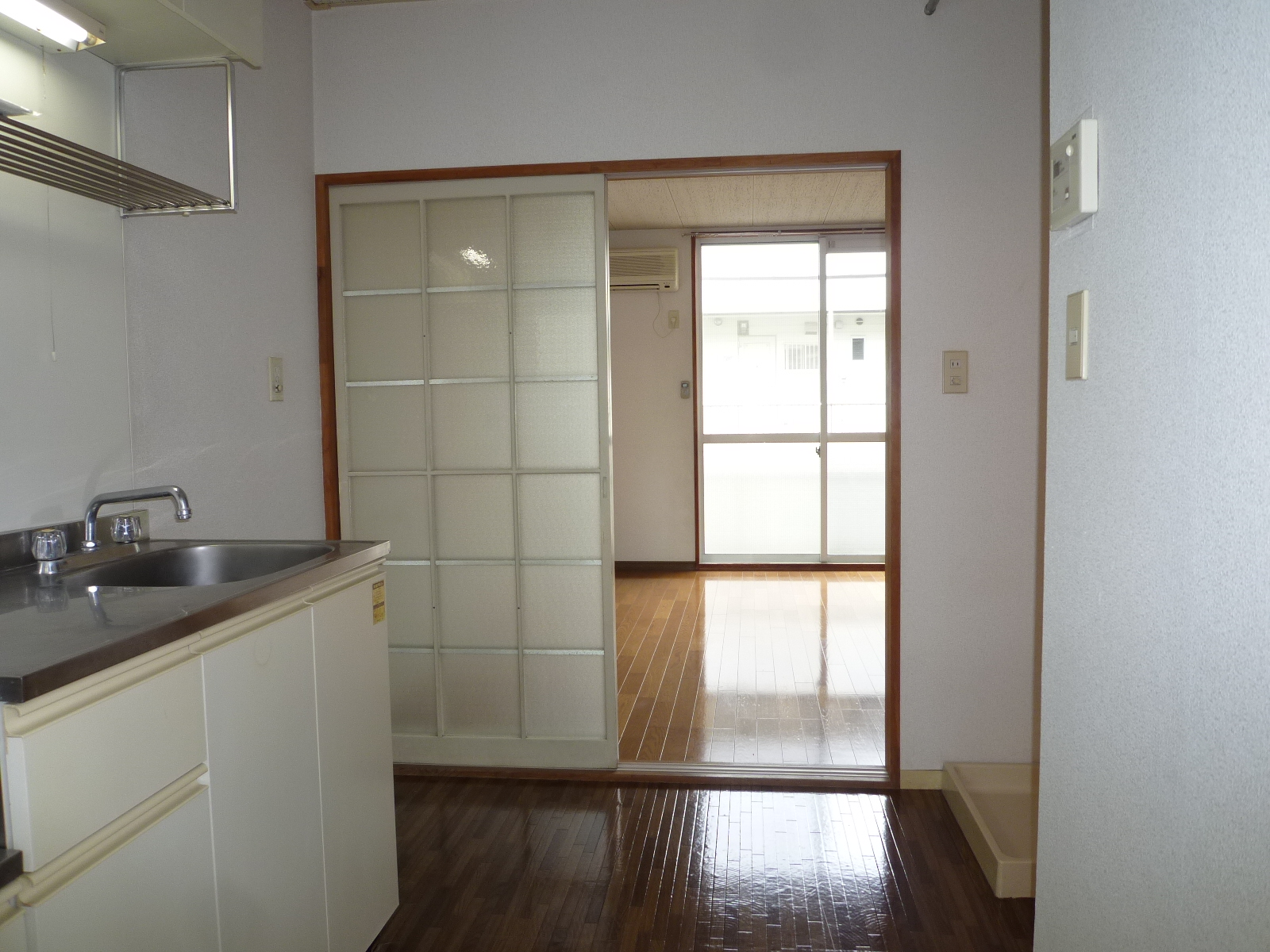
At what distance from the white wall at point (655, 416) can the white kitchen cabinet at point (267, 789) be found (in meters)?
4.95

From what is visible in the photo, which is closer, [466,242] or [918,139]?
[918,139]

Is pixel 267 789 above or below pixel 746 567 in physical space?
above

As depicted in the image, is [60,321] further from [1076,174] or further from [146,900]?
[1076,174]

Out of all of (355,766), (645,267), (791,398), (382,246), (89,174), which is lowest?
(355,766)

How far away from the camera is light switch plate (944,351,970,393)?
2773 mm

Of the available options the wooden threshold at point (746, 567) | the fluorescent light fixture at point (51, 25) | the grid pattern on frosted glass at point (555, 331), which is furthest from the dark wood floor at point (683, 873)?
the wooden threshold at point (746, 567)

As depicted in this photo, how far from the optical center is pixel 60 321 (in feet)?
6.19

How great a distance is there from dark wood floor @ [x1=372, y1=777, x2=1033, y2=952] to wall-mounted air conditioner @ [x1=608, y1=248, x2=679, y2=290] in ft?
13.9

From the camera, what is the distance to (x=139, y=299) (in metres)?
2.13

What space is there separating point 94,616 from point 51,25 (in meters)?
1.09

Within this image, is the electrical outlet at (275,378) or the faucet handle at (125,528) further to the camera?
the electrical outlet at (275,378)

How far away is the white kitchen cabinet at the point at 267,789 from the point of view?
4.58 feet

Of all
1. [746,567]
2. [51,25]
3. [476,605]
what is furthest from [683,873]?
[746,567]

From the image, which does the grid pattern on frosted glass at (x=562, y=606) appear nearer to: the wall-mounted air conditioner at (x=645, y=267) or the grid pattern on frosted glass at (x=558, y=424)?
the grid pattern on frosted glass at (x=558, y=424)
